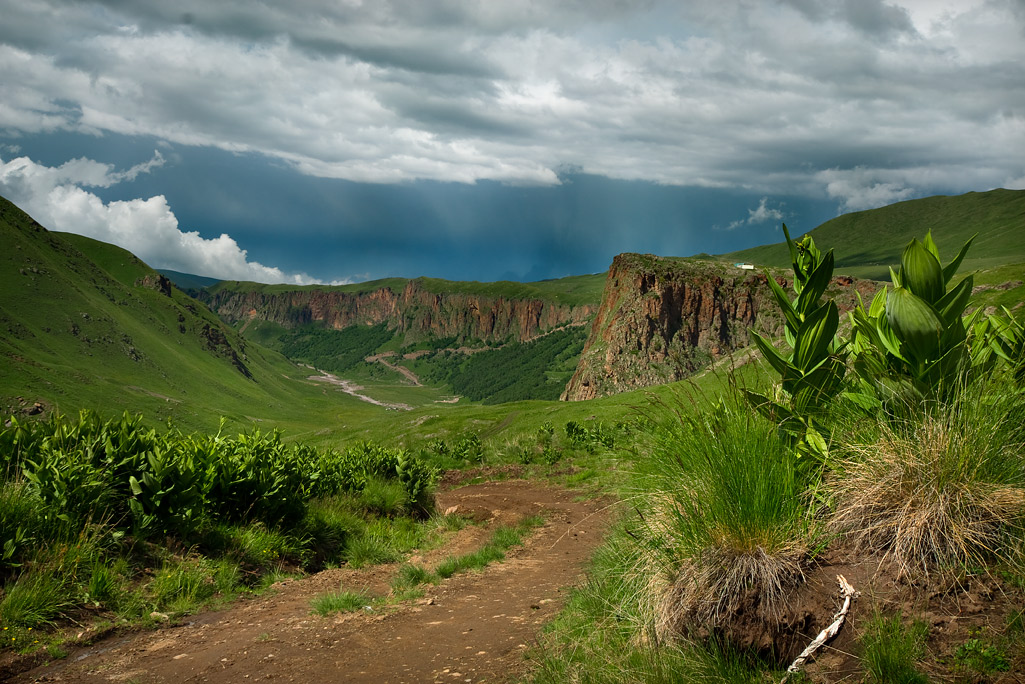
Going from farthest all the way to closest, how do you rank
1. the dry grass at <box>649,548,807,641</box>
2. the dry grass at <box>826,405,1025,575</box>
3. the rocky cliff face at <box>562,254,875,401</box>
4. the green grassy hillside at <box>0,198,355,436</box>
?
the green grassy hillside at <box>0,198,355,436</box> → the rocky cliff face at <box>562,254,875,401</box> → the dry grass at <box>649,548,807,641</box> → the dry grass at <box>826,405,1025,575</box>

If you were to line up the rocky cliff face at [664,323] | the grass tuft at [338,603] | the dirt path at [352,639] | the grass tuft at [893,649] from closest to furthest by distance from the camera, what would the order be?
1. the grass tuft at [893,649]
2. the dirt path at [352,639]
3. the grass tuft at [338,603]
4. the rocky cliff face at [664,323]

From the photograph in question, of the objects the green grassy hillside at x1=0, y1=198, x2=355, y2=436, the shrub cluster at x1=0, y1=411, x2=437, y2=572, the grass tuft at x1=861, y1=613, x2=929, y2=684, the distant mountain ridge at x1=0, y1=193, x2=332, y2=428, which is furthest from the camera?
the green grassy hillside at x1=0, y1=198, x2=355, y2=436

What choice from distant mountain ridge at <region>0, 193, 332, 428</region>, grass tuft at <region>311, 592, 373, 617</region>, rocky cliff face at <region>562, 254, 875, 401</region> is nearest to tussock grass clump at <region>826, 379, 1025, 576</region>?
grass tuft at <region>311, 592, 373, 617</region>

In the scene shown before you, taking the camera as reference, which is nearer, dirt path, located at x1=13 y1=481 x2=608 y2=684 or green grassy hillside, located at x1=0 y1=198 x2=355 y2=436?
dirt path, located at x1=13 y1=481 x2=608 y2=684

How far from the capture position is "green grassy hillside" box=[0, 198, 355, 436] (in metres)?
99.7

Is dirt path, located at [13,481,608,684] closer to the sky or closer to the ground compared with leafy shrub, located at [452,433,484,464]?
closer to the sky

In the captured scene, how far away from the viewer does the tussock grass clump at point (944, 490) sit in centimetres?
362

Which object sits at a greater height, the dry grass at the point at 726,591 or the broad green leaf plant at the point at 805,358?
the broad green leaf plant at the point at 805,358

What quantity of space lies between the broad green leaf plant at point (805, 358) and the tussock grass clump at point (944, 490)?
0.56 metres

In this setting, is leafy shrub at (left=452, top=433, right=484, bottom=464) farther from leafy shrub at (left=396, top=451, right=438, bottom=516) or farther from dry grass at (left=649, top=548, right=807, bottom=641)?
dry grass at (left=649, top=548, right=807, bottom=641)

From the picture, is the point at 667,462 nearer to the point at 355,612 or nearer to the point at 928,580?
the point at 928,580

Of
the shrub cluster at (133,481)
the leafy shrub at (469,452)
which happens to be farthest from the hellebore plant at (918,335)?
the leafy shrub at (469,452)

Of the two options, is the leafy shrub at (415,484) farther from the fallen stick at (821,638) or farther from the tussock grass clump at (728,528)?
the fallen stick at (821,638)

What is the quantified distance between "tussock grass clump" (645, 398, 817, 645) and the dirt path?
58.8 inches
